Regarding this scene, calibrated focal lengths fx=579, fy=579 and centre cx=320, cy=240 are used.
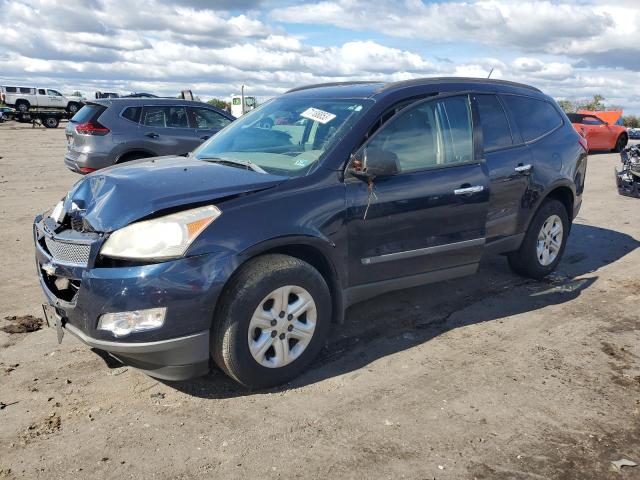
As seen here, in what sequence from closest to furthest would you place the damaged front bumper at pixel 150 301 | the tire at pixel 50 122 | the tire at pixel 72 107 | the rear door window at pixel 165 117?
1. the damaged front bumper at pixel 150 301
2. the rear door window at pixel 165 117
3. the tire at pixel 50 122
4. the tire at pixel 72 107

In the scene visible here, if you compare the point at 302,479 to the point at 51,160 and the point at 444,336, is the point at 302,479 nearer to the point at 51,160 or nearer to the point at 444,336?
the point at 444,336

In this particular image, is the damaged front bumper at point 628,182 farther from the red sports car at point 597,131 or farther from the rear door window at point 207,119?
the red sports car at point 597,131

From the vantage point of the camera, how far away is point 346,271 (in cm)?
394

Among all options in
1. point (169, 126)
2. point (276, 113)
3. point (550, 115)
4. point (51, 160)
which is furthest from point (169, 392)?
point (51, 160)

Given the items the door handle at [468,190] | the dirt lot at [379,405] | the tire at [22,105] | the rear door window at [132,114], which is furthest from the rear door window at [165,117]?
the tire at [22,105]

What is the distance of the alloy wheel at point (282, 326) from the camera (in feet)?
11.4

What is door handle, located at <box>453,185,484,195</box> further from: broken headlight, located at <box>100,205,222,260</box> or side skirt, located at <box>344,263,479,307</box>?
broken headlight, located at <box>100,205,222,260</box>

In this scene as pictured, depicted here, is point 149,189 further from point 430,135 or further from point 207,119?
point 207,119

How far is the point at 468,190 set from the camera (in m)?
4.55

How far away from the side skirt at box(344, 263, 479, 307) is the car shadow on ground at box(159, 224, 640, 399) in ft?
1.33

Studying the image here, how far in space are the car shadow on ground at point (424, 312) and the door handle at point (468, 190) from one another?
100 centimetres

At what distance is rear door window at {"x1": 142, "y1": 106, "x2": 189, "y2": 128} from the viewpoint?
34.0 ft

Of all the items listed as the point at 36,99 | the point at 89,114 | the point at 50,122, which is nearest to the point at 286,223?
the point at 89,114

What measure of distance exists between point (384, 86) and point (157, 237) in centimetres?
227
